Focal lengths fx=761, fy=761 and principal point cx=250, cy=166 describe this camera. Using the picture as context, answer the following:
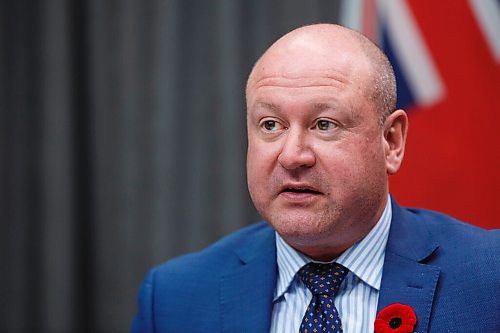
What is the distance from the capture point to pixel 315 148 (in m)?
1.77

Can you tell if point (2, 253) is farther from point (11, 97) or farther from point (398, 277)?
point (398, 277)

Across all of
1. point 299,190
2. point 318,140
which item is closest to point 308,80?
point 318,140

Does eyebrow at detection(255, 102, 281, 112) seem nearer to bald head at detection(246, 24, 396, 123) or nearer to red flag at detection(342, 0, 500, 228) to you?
bald head at detection(246, 24, 396, 123)

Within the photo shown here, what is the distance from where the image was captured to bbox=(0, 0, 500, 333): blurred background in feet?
9.86

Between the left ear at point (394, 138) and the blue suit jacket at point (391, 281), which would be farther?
the left ear at point (394, 138)

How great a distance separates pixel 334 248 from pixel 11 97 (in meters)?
1.75

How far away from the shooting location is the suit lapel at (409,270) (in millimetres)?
1806

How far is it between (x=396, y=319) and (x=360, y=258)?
195 millimetres

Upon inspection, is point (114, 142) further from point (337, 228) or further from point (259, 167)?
point (337, 228)

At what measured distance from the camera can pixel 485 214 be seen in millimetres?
2746

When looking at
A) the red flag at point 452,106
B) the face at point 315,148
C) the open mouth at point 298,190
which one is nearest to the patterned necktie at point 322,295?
the face at point 315,148

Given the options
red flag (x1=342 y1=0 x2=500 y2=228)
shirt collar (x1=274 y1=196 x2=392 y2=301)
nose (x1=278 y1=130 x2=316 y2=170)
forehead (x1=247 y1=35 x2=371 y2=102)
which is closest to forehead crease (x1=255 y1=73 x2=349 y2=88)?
forehead (x1=247 y1=35 x2=371 y2=102)

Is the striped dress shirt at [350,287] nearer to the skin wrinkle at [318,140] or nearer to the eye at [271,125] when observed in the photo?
the skin wrinkle at [318,140]

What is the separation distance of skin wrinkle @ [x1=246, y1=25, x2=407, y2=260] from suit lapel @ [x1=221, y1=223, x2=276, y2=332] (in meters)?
0.17
